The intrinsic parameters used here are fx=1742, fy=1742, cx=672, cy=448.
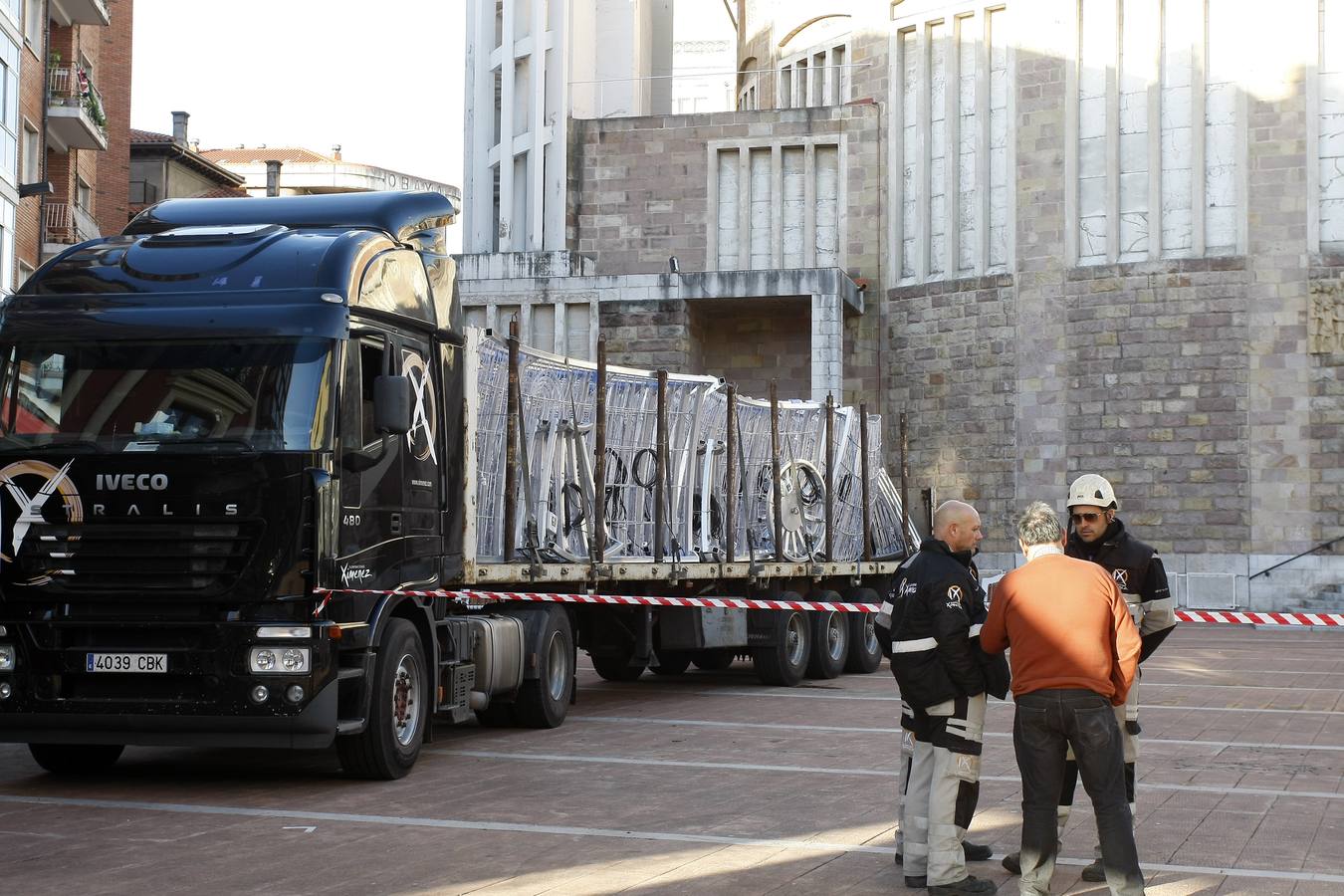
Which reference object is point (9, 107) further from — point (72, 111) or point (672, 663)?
point (672, 663)

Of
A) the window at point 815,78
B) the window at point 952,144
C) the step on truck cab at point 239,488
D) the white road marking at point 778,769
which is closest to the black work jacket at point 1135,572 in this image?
the white road marking at point 778,769

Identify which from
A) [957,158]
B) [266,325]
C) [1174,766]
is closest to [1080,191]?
[957,158]

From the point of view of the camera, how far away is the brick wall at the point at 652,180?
4081cm

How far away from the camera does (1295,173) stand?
3550cm

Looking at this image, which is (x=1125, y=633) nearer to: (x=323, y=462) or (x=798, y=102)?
(x=323, y=462)

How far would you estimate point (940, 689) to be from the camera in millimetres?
7559

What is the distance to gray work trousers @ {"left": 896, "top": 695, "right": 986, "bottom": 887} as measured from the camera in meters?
7.30

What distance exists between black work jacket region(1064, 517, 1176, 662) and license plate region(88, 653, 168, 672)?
5.03 metres

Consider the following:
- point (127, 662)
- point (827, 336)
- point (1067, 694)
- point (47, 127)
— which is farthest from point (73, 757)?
point (47, 127)

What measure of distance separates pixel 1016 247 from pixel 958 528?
30.5 metres

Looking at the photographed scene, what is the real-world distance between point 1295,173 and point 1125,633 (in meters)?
→ 31.1

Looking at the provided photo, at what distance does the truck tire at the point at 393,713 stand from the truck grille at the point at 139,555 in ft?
3.92

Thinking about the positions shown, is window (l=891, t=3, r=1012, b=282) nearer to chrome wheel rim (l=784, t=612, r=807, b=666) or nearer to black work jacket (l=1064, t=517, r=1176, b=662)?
chrome wheel rim (l=784, t=612, r=807, b=666)

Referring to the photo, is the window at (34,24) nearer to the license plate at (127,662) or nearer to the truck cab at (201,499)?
the truck cab at (201,499)
